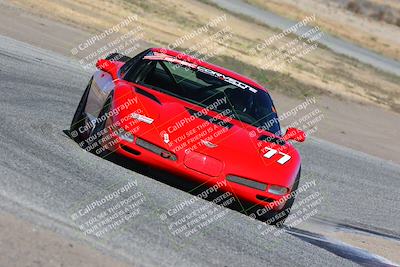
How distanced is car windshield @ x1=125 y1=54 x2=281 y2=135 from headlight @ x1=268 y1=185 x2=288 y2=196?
1078 millimetres

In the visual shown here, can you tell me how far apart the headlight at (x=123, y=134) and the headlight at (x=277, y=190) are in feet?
4.62

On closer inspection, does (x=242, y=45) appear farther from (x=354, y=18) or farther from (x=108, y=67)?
(x=354, y=18)

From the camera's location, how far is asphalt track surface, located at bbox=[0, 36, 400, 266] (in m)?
5.84

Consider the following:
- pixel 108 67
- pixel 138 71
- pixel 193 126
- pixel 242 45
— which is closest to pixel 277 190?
pixel 193 126

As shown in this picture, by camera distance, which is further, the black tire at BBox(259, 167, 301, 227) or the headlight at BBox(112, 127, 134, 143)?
the black tire at BBox(259, 167, 301, 227)

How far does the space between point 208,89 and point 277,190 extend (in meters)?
1.70

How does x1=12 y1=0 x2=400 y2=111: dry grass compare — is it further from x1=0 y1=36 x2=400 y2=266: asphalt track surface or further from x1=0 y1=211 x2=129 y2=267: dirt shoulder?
x1=0 y1=211 x2=129 y2=267: dirt shoulder

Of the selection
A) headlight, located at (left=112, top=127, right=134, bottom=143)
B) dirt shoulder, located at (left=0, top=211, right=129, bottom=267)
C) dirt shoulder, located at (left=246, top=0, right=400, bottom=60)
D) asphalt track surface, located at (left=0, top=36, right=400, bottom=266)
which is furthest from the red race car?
dirt shoulder, located at (left=246, top=0, right=400, bottom=60)

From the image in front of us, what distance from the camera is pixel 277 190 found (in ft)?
26.0

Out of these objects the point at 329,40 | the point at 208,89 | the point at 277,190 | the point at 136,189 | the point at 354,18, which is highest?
the point at 208,89

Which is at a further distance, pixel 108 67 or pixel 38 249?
pixel 108 67

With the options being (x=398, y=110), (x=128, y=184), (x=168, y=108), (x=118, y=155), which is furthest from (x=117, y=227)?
(x=398, y=110)

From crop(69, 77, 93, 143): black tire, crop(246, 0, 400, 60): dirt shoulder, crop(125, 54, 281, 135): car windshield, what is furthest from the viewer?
crop(246, 0, 400, 60): dirt shoulder

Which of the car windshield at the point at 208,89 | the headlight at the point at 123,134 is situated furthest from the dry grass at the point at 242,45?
the headlight at the point at 123,134
